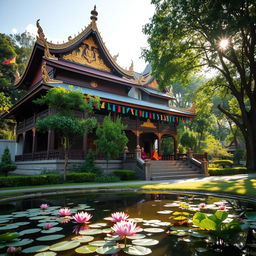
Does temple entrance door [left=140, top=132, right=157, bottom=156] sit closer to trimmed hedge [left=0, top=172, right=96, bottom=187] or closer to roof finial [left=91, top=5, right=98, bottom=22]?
trimmed hedge [left=0, top=172, right=96, bottom=187]

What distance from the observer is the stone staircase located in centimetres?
1429

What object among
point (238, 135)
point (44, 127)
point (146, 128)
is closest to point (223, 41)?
point (146, 128)

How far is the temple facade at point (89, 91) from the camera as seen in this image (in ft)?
53.9

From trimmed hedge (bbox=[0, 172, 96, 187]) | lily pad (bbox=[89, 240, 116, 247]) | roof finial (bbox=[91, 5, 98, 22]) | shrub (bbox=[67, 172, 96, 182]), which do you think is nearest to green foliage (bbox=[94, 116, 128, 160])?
shrub (bbox=[67, 172, 96, 182])

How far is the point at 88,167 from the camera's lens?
45.0 ft

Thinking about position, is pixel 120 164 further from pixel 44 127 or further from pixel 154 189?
pixel 154 189

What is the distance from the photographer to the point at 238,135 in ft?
117

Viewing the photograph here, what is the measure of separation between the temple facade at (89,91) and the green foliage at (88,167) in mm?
776

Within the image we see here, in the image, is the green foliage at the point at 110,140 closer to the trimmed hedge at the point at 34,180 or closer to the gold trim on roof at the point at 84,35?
the trimmed hedge at the point at 34,180

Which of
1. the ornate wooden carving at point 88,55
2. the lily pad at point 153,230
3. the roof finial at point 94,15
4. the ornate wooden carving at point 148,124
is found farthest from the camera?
the roof finial at point 94,15

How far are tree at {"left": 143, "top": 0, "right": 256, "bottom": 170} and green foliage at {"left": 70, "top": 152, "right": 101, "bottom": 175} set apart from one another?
830cm

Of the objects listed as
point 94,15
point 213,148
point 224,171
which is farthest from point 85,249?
point 213,148

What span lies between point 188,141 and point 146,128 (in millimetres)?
5107

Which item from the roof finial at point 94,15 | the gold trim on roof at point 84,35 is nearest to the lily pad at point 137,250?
the gold trim on roof at point 84,35
